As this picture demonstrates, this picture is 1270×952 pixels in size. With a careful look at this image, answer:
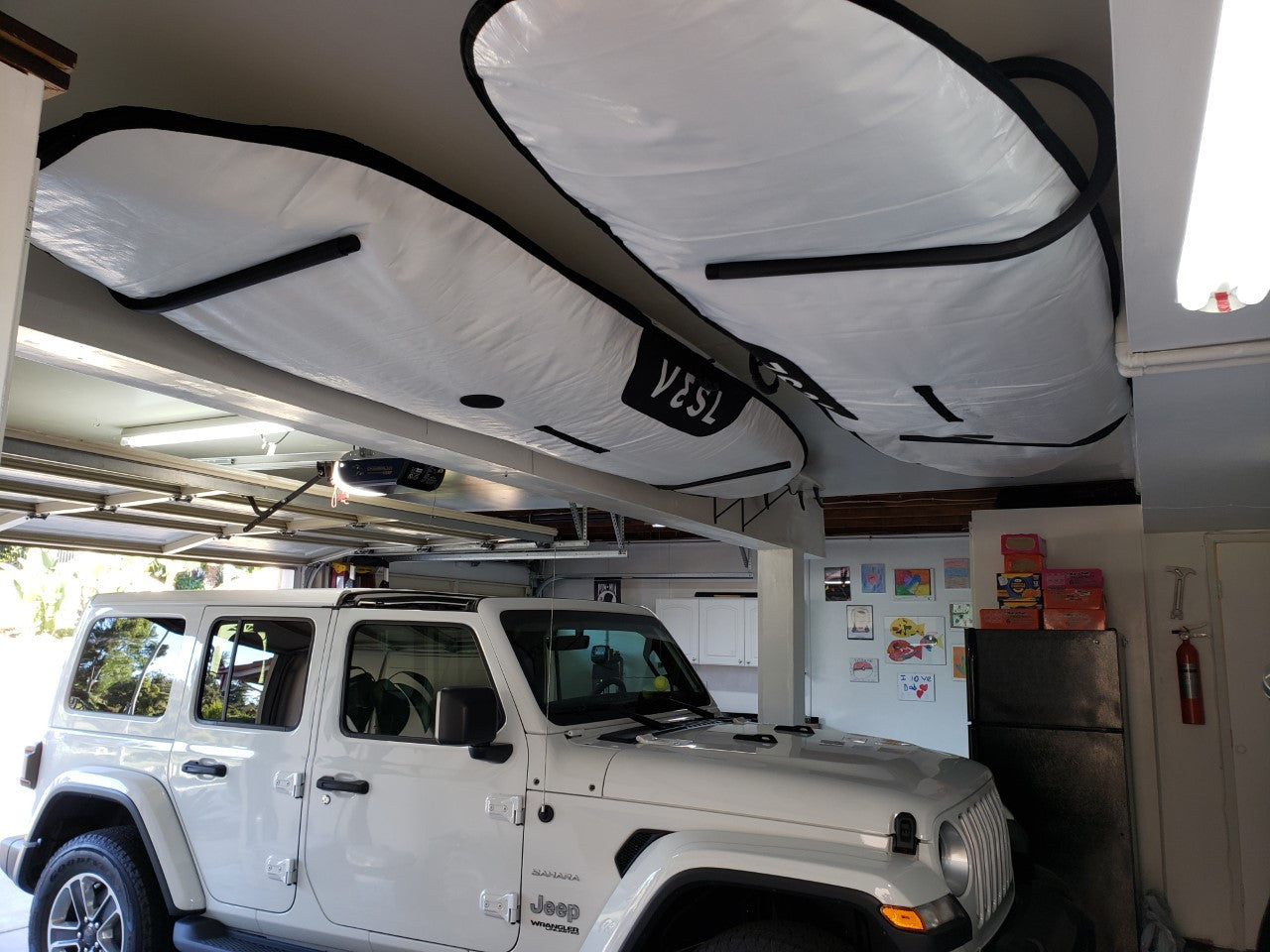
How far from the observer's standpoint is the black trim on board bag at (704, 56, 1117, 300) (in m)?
1.60

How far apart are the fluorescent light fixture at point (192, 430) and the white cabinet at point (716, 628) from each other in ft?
20.1

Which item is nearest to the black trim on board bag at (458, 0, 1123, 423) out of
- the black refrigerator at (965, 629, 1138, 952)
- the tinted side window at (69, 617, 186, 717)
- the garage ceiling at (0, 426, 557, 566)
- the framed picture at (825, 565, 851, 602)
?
the tinted side window at (69, 617, 186, 717)

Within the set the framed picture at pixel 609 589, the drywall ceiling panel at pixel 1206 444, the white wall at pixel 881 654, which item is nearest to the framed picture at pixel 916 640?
the white wall at pixel 881 654

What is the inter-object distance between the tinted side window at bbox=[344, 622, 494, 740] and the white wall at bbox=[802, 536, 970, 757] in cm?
664

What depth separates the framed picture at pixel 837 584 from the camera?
31.4ft

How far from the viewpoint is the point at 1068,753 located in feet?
15.0

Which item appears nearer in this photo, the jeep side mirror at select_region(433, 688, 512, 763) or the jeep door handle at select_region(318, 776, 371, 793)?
the jeep side mirror at select_region(433, 688, 512, 763)

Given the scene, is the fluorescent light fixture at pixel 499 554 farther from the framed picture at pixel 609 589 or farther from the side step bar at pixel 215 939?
the side step bar at pixel 215 939

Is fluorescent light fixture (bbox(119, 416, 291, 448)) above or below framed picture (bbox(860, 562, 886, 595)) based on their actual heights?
above

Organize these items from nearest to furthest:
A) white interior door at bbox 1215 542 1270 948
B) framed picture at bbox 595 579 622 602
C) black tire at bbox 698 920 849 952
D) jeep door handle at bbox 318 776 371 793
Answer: black tire at bbox 698 920 849 952
jeep door handle at bbox 318 776 371 793
white interior door at bbox 1215 542 1270 948
framed picture at bbox 595 579 622 602

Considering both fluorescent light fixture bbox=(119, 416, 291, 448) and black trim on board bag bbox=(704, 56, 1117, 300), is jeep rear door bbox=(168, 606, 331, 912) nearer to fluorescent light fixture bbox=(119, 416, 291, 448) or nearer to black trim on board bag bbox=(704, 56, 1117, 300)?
fluorescent light fixture bbox=(119, 416, 291, 448)

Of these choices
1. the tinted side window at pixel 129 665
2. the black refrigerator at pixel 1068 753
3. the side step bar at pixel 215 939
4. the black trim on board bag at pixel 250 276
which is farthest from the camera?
the black refrigerator at pixel 1068 753

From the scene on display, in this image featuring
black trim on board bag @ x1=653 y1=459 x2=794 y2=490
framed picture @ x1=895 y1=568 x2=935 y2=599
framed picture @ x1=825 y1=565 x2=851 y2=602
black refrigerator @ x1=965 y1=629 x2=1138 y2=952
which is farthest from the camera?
framed picture @ x1=825 y1=565 x2=851 y2=602

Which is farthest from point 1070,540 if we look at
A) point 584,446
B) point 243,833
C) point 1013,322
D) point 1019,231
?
point 243,833
